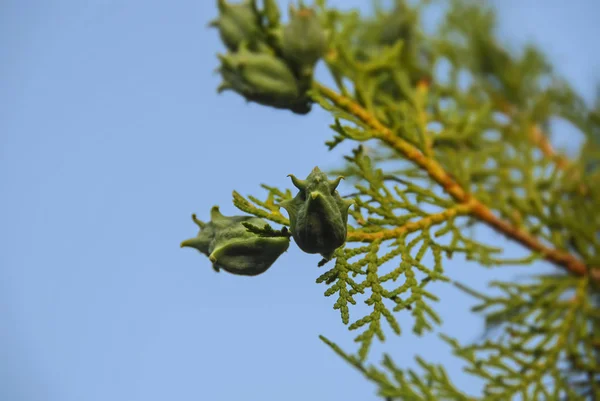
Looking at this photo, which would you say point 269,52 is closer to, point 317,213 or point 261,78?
point 261,78

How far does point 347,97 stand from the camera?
2.59 metres

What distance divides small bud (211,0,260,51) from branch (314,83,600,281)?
0.33 meters

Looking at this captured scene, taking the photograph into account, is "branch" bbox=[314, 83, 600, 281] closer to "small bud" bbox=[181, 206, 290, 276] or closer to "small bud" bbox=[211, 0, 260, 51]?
"small bud" bbox=[211, 0, 260, 51]

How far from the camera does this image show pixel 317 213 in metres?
1.60

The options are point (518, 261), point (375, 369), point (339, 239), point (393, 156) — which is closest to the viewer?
point (339, 239)

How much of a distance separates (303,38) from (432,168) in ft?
2.31

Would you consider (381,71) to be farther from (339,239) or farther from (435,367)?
(339,239)

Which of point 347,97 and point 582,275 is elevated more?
point 347,97

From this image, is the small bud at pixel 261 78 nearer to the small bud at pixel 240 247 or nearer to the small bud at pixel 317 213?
the small bud at pixel 240 247

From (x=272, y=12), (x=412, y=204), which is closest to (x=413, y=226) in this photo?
(x=412, y=204)

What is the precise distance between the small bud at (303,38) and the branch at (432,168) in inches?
5.0

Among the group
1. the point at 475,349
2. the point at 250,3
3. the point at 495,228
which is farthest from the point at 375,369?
the point at 250,3

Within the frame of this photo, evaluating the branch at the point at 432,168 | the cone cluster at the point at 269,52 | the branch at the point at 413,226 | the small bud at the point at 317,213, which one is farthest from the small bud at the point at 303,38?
the small bud at the point at 317,213

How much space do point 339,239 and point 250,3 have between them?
1.28 meters
